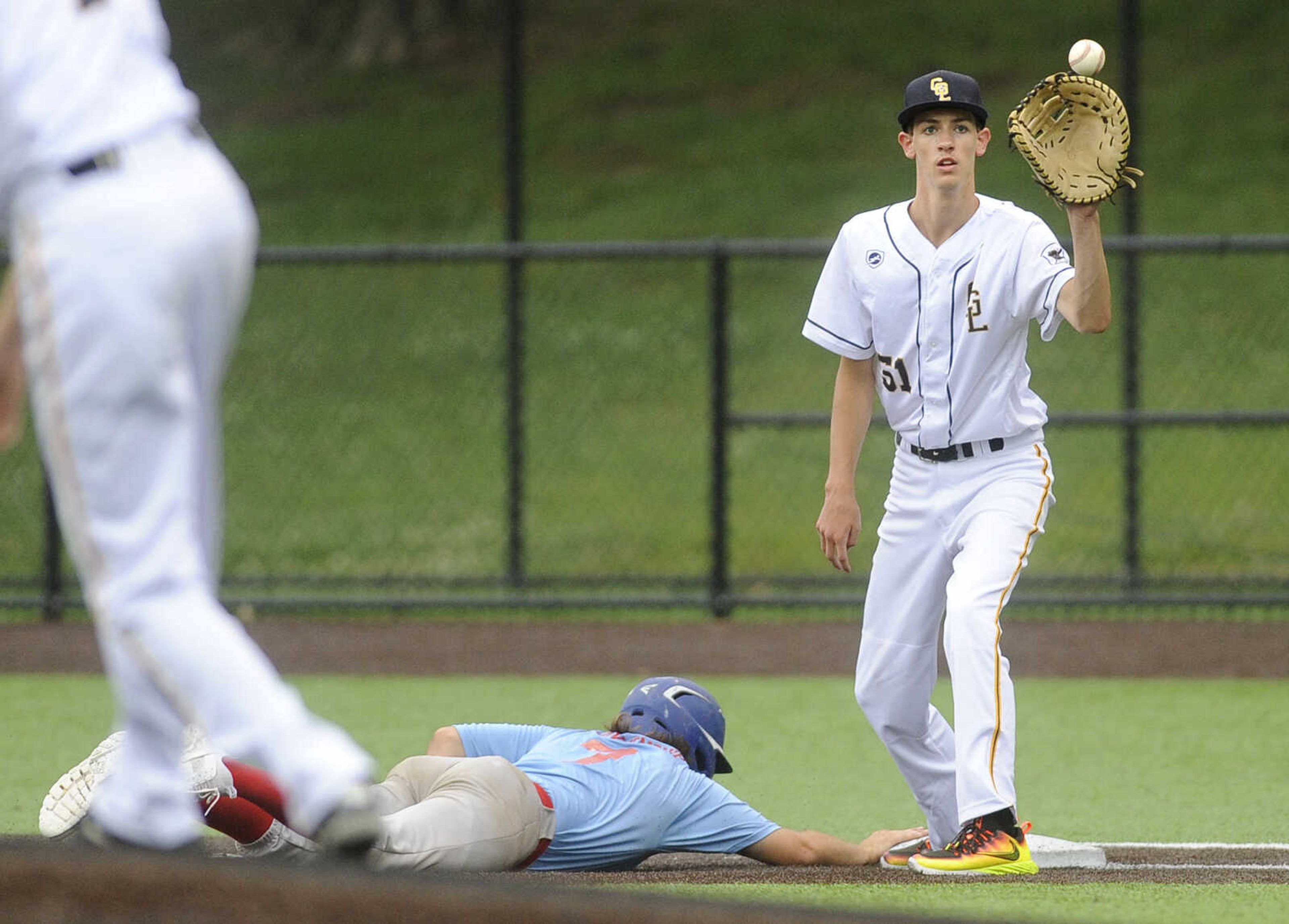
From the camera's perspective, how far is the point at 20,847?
315 cm

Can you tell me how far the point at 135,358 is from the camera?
2.86m

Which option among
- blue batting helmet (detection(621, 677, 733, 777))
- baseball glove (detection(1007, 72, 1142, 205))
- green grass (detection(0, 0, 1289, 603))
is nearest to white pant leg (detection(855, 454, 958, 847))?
blue batting helmet (detection(621, 677, 733, 777))

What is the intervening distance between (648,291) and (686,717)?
13.9 meters

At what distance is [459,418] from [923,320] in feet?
33.1

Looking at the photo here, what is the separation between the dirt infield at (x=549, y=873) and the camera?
2879 mm

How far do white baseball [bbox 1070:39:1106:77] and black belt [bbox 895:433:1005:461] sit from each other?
0.99m

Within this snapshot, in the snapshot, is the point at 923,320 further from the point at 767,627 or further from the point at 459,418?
the point at 459,418

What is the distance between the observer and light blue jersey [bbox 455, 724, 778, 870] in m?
4.58

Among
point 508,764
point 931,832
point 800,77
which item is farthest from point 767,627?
point 800,77

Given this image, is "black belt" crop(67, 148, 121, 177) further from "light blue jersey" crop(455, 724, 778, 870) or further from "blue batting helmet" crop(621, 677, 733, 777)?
"blue batting helmet" crop(621, 677, 733, 777)

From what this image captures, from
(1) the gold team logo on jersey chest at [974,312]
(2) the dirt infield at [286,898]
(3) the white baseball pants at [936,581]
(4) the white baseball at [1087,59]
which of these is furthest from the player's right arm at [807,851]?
(4) the white baseball at [1087,59]

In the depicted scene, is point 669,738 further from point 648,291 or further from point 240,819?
point 648,291

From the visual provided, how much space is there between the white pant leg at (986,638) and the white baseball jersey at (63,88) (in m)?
2.38

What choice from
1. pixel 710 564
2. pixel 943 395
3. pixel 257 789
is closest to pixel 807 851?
pixel 943 395
